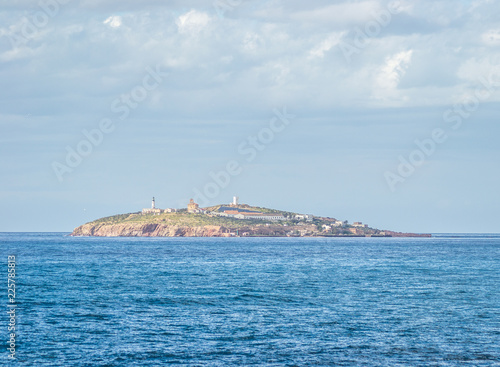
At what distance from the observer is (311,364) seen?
3797 cm

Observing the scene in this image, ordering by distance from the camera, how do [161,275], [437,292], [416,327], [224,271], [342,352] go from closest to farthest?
[342,352] < [416,327] < [437,292] < [161,275] < [224,271]

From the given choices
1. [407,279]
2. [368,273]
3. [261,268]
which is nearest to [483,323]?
[407,279]

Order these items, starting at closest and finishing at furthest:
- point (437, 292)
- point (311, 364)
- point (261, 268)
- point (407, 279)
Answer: point (311, 364) < point (437, 292) < point (407, 279) < point (261, 268)

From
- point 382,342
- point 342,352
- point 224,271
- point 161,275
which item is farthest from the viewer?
point 224,271

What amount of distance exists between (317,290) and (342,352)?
110ft

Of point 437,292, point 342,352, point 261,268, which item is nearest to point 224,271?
point 261,268

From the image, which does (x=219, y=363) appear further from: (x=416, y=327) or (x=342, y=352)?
(x=416, y=327)

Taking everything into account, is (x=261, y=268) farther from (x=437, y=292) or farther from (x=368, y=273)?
(x=437, y=292)

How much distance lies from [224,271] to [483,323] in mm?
56176

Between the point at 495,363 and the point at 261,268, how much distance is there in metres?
73.6

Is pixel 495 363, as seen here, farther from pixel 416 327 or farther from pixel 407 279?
pixel 407 279

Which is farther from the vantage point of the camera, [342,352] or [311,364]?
[342,352]

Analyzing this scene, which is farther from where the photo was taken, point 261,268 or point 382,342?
point 261,268

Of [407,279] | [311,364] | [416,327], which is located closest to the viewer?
[311,364]
